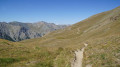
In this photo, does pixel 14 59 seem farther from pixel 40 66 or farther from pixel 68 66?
pixel 68 66

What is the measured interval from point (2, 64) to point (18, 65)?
224cm

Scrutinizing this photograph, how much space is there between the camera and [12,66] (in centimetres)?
1453

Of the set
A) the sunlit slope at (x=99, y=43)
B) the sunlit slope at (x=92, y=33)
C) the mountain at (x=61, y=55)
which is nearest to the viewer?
the mountain at (x=61, y=55)

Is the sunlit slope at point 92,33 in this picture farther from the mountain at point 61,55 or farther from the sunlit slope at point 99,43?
the mountain at point 61,55

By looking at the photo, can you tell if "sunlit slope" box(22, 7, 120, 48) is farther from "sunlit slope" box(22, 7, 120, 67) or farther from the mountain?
the mountain

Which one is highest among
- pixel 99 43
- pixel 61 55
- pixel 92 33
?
pixel 92 33

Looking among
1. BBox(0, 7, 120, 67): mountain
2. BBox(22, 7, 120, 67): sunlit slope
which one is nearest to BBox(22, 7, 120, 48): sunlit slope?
BBox(22, 7, 120, 67): sunlit slope

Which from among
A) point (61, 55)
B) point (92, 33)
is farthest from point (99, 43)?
point (92, 33)

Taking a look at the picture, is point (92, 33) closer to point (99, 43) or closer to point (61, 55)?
point (99, 43)

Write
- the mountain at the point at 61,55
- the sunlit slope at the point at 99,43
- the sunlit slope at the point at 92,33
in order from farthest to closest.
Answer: the sunlit slope at the point at 92,33 < the sunlit slope at the point at 99,43 < the mountain at the point at 61,55

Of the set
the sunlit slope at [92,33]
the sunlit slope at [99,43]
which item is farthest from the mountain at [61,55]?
the sunlit slope at [92,33]

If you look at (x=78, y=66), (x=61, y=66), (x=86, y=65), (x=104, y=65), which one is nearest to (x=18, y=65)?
(x=61, y=66)

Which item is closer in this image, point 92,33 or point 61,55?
point 61,55

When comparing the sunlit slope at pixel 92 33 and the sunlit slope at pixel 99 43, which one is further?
the sunlit slope at pixel 92 33
